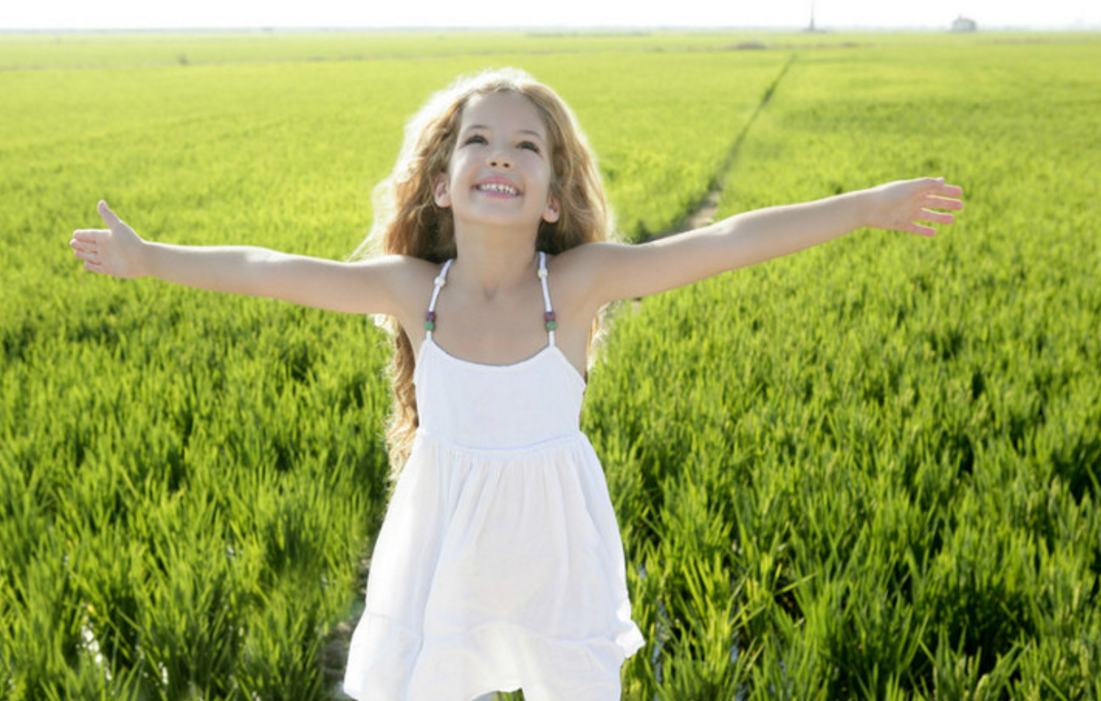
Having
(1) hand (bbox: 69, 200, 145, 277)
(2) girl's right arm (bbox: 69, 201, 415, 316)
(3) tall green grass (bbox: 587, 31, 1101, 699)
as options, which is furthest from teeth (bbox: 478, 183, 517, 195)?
(3) tall green grass (bbox: 587, 31, 1101, 699)

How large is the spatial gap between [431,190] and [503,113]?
0.79 ft

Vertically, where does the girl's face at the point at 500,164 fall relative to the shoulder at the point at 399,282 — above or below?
above

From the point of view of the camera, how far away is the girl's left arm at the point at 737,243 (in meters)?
1.53

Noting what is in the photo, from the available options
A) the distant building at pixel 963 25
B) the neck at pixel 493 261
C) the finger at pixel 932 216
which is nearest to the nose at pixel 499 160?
A: the neck at pixel 493 261

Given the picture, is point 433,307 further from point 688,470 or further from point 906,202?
point 688,470

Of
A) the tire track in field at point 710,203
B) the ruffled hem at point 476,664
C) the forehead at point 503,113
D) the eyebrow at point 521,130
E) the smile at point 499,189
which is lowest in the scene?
the tire track in field at point 710,203

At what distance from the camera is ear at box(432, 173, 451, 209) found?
162 cm

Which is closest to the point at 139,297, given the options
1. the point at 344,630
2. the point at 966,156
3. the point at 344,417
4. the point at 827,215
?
the point at 344,417

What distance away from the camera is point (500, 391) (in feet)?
4.83

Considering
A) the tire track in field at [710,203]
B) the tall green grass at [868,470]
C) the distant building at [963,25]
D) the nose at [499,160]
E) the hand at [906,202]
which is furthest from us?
the distant building at [963,25]

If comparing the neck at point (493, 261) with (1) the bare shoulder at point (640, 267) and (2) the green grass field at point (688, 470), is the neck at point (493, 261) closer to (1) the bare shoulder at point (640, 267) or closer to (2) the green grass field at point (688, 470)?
(1) the bare shoulder at point (640, 267)

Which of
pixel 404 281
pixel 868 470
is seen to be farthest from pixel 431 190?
pixel 868 470

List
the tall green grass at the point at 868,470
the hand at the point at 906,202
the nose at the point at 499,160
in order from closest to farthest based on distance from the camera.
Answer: the nose at the point at 499,160 < the hand at the point at 906,202 < the tall green grass at the point at 868,470

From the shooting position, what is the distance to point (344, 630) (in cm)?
230
